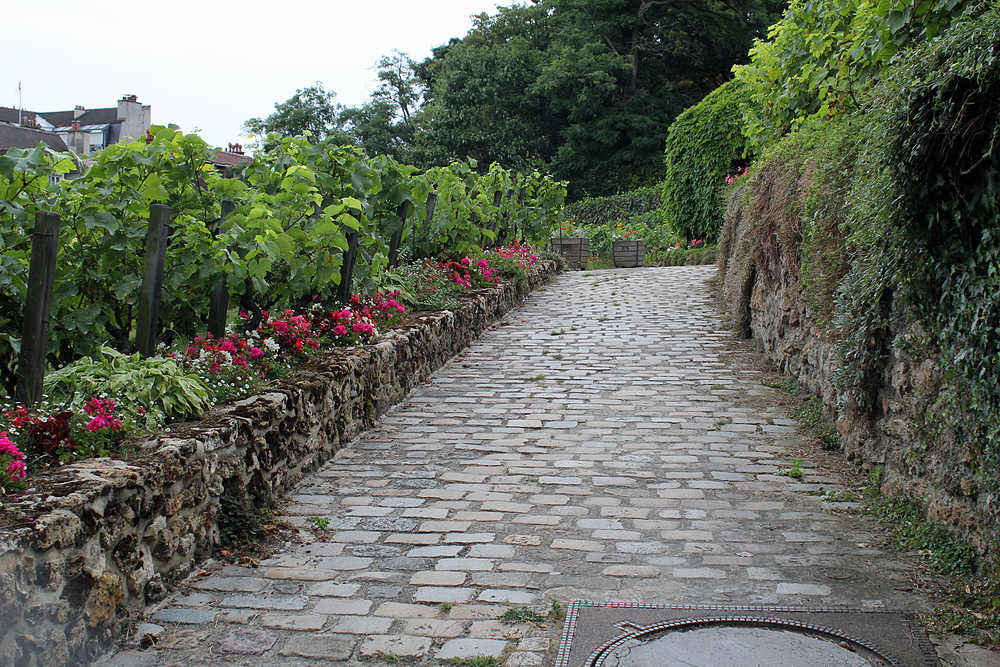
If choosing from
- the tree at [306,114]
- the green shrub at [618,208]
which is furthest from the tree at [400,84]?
the green shrub at [618,208]

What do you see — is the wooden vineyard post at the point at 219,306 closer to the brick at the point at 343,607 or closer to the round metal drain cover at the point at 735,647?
the brick at the point at 343,607

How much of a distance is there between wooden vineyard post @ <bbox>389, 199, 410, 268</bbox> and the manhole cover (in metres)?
5.92

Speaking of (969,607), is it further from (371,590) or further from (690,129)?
(690,129)

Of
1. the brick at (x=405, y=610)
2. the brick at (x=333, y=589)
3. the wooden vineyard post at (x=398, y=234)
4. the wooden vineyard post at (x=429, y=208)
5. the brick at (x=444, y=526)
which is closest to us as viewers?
the brick at (x=405, y=610)

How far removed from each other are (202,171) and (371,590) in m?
3.37

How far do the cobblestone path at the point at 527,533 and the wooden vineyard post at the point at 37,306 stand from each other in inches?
50.4

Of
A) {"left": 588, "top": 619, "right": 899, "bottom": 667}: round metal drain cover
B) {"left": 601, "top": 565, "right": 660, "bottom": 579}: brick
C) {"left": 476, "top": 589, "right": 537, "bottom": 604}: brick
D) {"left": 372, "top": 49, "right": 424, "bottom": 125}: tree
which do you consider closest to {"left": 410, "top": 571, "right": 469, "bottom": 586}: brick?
{"left": 476, "top": 589, "right": 537, "bottom": 604}: brick

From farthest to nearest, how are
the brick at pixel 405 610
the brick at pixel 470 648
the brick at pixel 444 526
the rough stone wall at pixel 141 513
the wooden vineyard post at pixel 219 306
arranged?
the wooden vineyard post at pixel 219 306 → the brick at pixel 444 526 → the brick at pixel 405 610 → the brick at pixel 470 648 → the rough stone wall at pixel 141 513

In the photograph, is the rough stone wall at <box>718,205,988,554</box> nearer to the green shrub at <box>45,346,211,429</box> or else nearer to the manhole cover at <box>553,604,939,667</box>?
the manhole cover at <box>553,604,939,667</box>

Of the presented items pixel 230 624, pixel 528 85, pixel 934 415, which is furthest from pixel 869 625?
pixel 528 85

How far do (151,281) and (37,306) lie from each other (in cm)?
96

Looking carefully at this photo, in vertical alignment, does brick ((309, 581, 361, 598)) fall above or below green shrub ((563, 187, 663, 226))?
below

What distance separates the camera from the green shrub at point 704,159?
1789 cm

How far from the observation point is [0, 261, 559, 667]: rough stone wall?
266cm
